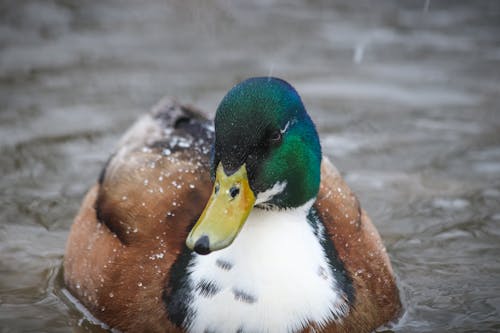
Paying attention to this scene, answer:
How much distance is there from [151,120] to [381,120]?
2.90 m

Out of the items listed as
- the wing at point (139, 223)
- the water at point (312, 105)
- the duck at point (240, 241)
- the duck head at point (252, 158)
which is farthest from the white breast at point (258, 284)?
the water at point (312, 105)

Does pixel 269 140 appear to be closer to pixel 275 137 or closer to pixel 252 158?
pixel 275 137

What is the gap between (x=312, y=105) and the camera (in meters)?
8.88

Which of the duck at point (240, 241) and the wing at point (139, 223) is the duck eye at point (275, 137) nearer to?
the duck at point (240, 241)

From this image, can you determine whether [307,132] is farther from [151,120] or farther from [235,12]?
[235,12]

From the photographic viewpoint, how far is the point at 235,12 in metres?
11.2

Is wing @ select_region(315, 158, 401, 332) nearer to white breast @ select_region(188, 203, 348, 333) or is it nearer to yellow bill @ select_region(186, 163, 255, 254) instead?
white breast @ select_region(188, 203, 348, 333)

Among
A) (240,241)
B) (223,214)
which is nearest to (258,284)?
(240,241)

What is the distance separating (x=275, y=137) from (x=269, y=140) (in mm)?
41

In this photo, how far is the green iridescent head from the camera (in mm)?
4414

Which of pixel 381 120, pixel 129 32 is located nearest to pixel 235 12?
pixel 129 32

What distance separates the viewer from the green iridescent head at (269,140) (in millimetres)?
4414

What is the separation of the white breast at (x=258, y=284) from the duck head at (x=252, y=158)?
0.55 ft

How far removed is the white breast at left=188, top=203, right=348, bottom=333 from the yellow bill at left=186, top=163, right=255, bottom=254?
1.04 ft
